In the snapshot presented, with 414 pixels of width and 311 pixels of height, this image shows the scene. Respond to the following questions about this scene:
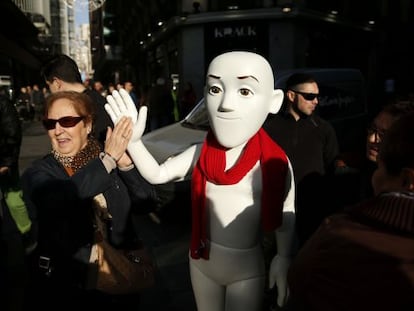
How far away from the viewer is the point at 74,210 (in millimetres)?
1919

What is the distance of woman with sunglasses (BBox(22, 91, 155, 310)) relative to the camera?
188 centimetres

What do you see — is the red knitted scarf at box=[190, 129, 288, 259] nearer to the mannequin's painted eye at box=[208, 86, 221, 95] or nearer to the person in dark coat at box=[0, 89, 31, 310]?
the mannequin's painted eye at box=[208, 86, 221, 95]

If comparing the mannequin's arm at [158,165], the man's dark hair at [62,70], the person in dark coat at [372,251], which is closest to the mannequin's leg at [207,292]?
the mannequin's arm at [158,165]

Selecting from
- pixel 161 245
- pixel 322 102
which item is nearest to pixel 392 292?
pixel 161 245

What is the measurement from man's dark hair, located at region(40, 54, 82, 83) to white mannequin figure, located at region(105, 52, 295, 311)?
48.1 inches

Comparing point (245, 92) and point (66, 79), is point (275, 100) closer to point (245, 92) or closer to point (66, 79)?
point (245, 92)

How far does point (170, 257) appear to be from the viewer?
13.6 feet

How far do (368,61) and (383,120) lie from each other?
18.9 m

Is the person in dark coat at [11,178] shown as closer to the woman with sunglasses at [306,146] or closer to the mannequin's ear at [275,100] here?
the woman with sunglasses at [306,146]

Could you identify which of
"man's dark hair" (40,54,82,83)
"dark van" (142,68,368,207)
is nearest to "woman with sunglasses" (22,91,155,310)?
"man's dark hair" (40,54,82,83)

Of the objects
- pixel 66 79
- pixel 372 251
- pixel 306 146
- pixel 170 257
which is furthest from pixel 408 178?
pixel 170 257

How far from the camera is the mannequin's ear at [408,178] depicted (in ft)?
3.47

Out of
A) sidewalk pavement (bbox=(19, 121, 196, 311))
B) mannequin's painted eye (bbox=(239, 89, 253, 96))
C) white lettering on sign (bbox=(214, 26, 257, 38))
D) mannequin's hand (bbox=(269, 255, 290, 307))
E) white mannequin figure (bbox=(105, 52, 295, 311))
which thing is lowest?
sidewalk pavement (bbox=(19, 121, 196, 311))

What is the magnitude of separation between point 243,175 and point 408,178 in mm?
951
